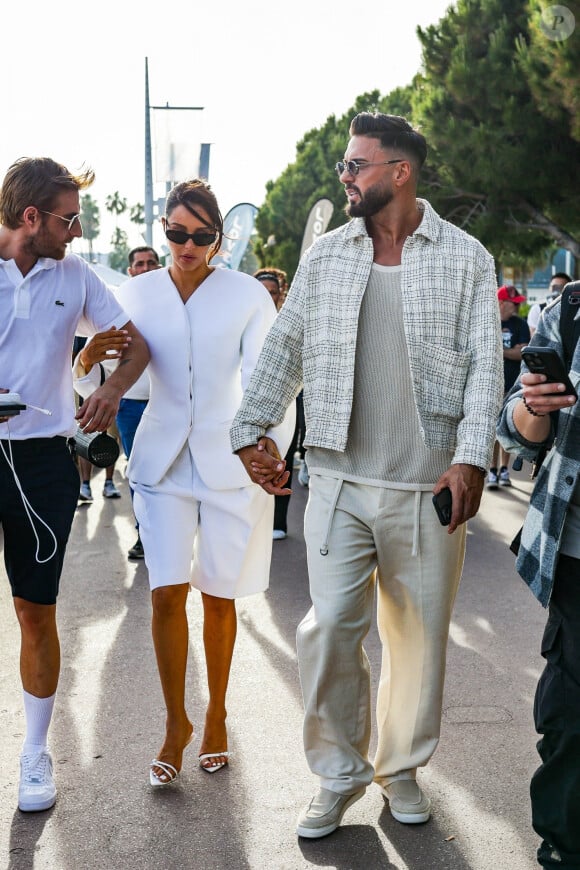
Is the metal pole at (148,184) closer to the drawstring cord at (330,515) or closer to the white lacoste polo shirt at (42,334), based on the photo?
the white lacoste polo shirt at (42,334)

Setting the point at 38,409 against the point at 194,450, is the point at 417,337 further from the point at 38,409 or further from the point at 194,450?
the point at 38,409

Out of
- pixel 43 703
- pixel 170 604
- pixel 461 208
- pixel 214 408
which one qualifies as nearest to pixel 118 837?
pixel 43 703

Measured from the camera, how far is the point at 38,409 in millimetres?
3891

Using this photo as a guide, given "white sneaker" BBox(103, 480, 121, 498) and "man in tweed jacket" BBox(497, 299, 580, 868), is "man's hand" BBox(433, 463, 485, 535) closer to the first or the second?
"man in tweed jacket" BBox(497, 299, 580, 868)

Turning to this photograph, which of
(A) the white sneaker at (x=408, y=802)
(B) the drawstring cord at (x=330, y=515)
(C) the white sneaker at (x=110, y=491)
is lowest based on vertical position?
(C) the white sneaker at (x=110, y=491)

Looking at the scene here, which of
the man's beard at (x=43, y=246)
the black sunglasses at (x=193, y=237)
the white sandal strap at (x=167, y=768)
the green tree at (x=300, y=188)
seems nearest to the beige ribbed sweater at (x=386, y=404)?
the black sunglasses at (x=193, y=237)

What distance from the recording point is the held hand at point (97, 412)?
3.96 metres

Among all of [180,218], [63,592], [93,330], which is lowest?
[63,592]

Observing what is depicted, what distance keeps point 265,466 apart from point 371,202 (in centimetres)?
93

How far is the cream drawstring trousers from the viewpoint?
368cm

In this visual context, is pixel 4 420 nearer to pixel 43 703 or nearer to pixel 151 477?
pixel 151 477

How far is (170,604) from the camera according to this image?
4.21 metres

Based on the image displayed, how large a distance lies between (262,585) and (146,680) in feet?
3.74

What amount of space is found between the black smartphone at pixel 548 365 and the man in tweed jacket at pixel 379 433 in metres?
0.63
